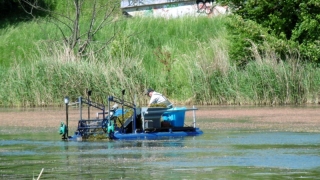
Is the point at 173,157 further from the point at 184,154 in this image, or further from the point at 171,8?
the point at 171,8

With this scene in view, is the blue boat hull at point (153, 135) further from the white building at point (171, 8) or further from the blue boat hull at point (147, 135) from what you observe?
the white building at point (171, 8)

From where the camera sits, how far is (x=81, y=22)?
6156 cm

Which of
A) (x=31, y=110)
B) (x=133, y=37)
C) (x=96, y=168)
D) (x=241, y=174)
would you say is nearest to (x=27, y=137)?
(x=96, y=168)

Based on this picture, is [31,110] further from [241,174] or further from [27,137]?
[241,174]

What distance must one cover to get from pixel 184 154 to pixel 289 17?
24.2m

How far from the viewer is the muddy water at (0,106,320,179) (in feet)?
50.5

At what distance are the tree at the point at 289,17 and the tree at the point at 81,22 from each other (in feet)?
27.9

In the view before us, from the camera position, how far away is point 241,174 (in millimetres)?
15047

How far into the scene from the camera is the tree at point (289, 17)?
A: 40.1 m

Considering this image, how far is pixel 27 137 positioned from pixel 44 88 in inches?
633

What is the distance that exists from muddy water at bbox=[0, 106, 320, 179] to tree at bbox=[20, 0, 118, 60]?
17132 millimetres

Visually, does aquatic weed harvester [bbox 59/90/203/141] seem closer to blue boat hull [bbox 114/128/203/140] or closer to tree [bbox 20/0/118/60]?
blue boat hull [bbox 114/128/203/140]

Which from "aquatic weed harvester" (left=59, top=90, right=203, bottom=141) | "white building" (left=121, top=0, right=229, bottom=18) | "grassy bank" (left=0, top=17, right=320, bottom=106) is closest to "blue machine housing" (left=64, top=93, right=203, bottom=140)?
"aquatic weed harvester" (left=59, top=90, right=203, bottom=141)

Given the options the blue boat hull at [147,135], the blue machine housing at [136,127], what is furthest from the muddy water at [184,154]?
the blue machine housing at [136,127]
